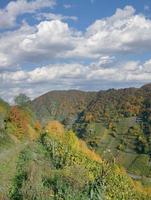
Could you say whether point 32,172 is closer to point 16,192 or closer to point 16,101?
point 16,192

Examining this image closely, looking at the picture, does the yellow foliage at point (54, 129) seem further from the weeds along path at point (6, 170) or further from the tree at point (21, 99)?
the weeds along path at point (6, 170)

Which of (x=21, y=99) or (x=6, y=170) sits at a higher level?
(x=21, y=99)

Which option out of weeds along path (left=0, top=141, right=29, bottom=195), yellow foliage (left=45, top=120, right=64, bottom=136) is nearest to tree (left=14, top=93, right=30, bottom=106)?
yellow foliage (left=45, top=120, right=64, bottom=136)

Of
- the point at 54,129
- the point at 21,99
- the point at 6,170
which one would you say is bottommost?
the point at 54,129

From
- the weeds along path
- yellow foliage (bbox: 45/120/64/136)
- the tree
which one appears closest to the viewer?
the weeds along path

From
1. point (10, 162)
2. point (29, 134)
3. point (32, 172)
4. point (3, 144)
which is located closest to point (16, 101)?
point (29, 134)

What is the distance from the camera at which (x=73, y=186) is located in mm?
30406

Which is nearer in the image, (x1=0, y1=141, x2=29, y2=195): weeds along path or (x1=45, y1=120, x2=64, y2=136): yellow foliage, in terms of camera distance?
(x1=0, y1=141, x2=29, y2=195): weeds along path

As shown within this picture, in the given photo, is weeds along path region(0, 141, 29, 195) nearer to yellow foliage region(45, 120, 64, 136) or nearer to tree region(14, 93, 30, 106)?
yellow foliage region(45, 120, 64, 136)

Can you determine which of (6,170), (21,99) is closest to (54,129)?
→ (21,99)

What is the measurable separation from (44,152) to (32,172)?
23.9 metres

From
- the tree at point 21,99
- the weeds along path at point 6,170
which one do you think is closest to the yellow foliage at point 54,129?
the tree at point 21,99

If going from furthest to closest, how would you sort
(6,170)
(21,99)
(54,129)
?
(21,99) → (54,129) → (6,170)

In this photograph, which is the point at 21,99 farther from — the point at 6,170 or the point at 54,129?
the point at 6,170
